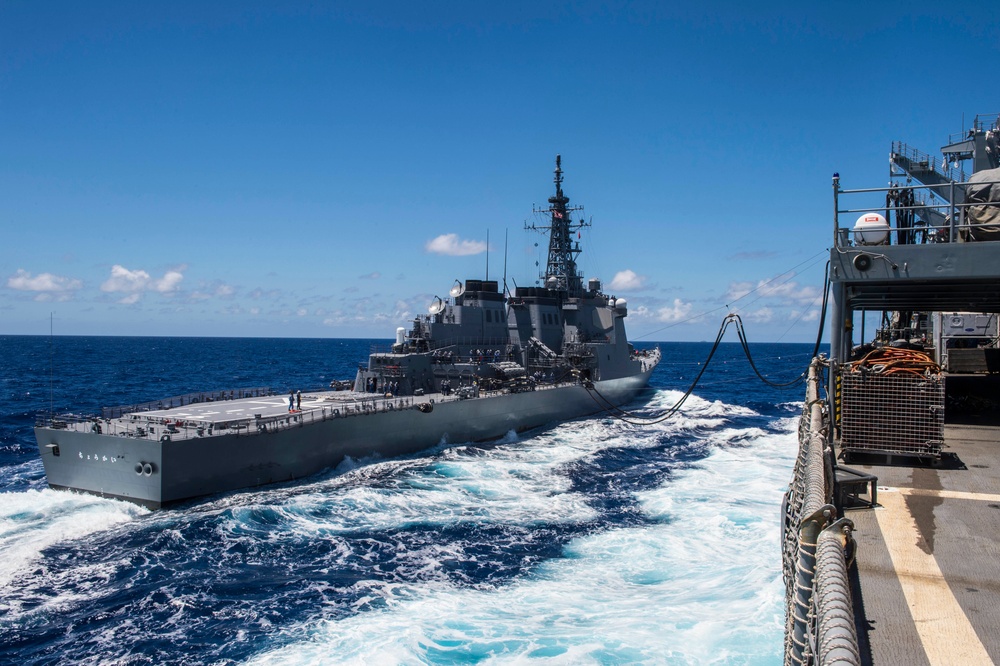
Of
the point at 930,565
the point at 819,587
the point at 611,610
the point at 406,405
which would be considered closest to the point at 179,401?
the point at 406,405

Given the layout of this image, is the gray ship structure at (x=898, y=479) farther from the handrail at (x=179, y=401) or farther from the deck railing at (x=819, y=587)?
the handrail at (x=179, y=401)

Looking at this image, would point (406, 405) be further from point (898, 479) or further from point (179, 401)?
point (898, 479)

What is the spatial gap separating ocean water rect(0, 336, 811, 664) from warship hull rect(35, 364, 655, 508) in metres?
0.54

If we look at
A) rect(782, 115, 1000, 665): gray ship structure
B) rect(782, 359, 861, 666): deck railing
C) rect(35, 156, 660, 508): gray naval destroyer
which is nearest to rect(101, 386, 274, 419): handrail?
rect(35, 156, 660, 508): gray naval destroyer

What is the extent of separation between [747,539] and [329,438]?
43.8 ft

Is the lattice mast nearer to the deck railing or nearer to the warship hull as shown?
the warship hull

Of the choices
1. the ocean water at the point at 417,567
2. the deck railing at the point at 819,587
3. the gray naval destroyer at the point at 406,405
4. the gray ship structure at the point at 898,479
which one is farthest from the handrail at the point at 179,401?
the deck railing at the point at 819,587

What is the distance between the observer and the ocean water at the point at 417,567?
1073 centimetres

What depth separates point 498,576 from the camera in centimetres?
1382

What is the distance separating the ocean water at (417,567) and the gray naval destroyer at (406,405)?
803mm

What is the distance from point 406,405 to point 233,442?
7528 mm

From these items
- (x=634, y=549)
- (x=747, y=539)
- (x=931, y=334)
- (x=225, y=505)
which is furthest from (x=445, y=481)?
(x=931, y=334)

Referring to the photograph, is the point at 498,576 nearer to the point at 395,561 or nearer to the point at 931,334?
the point at 395,561

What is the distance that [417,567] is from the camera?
47.6 feet
